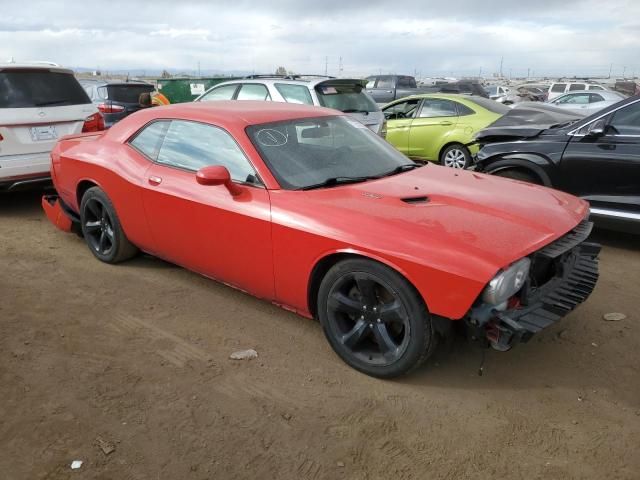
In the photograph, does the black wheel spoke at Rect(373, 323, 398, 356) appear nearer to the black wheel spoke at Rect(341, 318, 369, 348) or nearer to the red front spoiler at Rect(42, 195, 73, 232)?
the black wheel spoke at Rect(341, 318, 369, 348)

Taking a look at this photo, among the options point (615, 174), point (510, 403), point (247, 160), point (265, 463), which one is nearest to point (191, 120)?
point (247, 160)

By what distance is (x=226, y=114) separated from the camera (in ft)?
12.7

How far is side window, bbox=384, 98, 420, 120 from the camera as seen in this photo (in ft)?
31.9

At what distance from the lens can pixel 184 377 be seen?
3080 mm

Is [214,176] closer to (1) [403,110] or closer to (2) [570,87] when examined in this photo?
(1) [403,110]

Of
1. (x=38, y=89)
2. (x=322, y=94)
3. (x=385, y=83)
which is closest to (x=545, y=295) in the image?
(x=322, y=94)

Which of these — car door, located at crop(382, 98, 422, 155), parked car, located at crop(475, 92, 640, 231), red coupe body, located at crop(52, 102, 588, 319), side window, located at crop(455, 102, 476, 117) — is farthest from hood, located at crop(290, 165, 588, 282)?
car door, located at crop(382, 98, 422, 155)

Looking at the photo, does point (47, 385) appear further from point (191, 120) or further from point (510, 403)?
point (510, 403)

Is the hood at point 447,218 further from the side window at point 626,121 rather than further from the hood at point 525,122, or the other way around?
the hood at point 525,122

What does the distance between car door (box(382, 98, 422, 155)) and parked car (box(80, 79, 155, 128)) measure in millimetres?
5249

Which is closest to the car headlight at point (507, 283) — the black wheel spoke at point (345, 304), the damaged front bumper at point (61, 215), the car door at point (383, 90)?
the black wheel spoke at point (345, 304)

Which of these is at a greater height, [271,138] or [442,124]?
[271,138]

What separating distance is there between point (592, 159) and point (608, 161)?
0.50 feet

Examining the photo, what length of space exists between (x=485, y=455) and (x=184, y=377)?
5.59 feet
